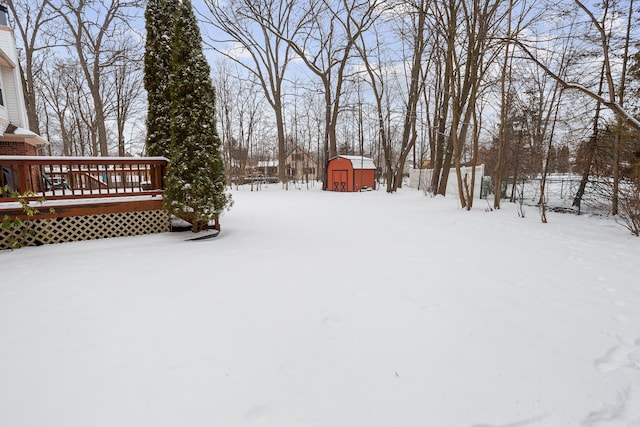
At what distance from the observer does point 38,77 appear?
20375 millimetres

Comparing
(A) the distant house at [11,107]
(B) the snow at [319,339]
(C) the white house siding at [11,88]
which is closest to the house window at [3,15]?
(A) the distant house at [11,107]

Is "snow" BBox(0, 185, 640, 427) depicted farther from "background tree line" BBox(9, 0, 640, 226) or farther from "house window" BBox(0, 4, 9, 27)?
"house window" BBox(0, 4, 9, 27)

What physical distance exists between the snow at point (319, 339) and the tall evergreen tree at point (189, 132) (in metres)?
1.25

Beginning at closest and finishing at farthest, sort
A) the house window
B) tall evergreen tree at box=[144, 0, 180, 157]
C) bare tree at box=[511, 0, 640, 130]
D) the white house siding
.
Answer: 1. bare tree at box=[511, 0, 640, 130]
2. tall evergreen tree at box=[144, 0, 180, 157]
3. the white house siding
4. the house window

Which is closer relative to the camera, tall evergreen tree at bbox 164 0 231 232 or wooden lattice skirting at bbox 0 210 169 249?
wooden lattice skirting at bbox 0 210 169 249

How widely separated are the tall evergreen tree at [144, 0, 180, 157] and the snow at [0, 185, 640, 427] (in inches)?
138

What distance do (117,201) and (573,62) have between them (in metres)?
12.5

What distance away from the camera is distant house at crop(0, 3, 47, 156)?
9.46m

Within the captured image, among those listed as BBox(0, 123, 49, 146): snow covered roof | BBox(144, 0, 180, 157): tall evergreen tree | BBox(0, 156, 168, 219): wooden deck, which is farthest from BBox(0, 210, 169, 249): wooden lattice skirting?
BBox(0, 123, 49, 146): snow covered roof

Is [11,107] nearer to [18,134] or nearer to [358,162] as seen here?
[18,134]

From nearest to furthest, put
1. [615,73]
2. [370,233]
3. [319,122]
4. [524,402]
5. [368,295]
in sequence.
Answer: [524,402], [368,295], [370,233], [615,73], [319,122]

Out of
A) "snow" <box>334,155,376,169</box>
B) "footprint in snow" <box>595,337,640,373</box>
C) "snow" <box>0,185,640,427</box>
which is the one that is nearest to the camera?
"snow" <box>0,185,640,427</box>

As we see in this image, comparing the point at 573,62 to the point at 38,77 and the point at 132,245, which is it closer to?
the point at 132,245

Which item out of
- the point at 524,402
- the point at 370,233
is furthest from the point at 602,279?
the point at 370,233
